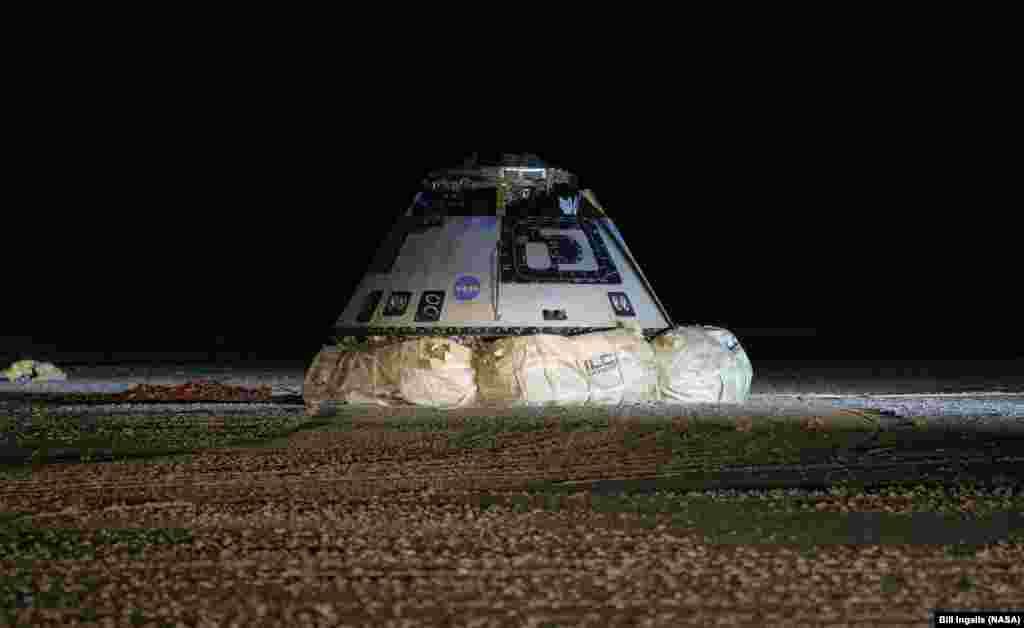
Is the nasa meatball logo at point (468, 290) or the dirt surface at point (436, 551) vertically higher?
the nasa meatball logo at point (468, 290)

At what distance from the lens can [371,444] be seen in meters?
15.8

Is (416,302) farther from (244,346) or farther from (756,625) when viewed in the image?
(244,346)

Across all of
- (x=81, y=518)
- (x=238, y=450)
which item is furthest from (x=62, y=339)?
(x=81, y=518)

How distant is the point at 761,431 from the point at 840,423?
60.6 inches

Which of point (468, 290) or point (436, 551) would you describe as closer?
point (436, 551)

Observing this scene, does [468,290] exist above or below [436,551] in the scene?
above

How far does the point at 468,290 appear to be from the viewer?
68.7 feet

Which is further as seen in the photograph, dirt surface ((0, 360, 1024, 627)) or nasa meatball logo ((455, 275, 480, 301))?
nasa meatball logo ((455, 275, 480, 301))

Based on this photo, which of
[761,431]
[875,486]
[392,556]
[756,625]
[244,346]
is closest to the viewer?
[756,625]

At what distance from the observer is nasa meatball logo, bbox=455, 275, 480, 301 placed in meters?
20.9

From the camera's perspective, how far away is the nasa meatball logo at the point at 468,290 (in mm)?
20906

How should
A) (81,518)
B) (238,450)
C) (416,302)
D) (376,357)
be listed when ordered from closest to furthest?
1. (81,518)
2. (238,450)
3. (376,357)
4. (416,302)

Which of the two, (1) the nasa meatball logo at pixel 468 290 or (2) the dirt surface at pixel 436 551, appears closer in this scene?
(2) the dirt surface at pixel 436 551

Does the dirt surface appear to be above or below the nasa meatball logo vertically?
below
